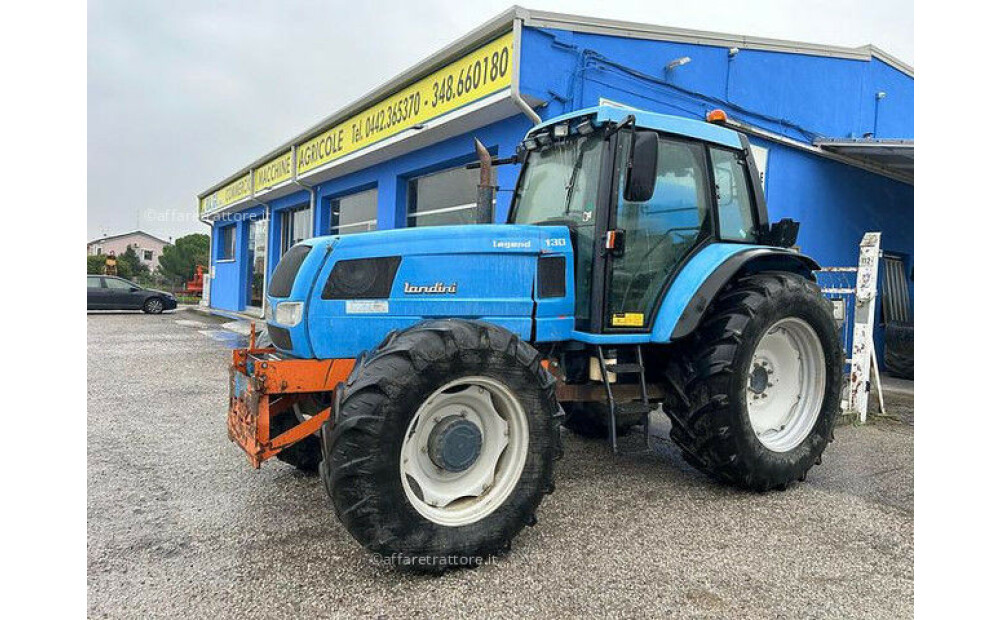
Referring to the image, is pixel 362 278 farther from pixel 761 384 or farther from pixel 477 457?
pixel 761 384

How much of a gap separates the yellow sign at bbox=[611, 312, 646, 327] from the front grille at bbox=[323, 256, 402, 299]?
52.1 inches

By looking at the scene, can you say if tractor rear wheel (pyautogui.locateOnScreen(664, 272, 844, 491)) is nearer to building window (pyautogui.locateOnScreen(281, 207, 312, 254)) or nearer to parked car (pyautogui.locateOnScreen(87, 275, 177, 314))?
building window (pyautogui.locateOnScreen(281, 207, 312, 254))

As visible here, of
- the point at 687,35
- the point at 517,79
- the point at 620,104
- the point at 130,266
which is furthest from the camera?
the point at 130,266

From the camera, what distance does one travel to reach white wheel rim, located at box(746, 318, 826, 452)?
4047 mm

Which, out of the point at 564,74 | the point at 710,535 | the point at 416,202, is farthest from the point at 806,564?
the point at 416,202

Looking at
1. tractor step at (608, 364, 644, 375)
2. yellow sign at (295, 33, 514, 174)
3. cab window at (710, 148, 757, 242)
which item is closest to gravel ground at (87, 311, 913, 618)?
tractor step at (608, 364, 644, 375)

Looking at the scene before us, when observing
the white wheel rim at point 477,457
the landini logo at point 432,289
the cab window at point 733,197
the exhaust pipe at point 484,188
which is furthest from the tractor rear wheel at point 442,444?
the cab window at point 733,197

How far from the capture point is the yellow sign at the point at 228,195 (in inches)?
666

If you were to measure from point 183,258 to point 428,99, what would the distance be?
1698 inches

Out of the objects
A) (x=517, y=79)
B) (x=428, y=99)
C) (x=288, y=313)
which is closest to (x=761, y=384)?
(x=288, y=313)

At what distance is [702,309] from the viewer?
3600 millimetres

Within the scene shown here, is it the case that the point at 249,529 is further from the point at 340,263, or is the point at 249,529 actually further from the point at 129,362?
the point at 129,362

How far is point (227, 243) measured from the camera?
2127 centimetres

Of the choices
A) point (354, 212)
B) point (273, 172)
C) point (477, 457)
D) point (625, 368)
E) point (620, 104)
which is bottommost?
point (477, 457)
